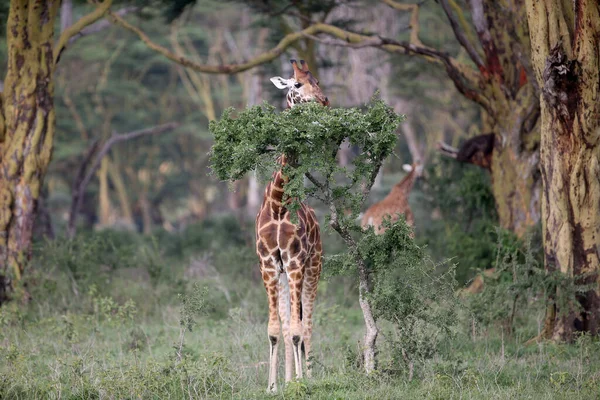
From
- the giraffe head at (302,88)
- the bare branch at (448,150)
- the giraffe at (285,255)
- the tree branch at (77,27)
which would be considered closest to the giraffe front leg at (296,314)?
the giraffe at (285,255)

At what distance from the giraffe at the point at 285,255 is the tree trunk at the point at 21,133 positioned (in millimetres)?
4529

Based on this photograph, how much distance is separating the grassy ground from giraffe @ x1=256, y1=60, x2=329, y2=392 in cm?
33

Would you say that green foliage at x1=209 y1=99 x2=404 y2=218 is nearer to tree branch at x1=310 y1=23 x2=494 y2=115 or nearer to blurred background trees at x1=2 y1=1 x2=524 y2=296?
tree branch at x1=310 y1=23 x2=494 y2=115

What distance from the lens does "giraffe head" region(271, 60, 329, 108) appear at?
23.3 feet

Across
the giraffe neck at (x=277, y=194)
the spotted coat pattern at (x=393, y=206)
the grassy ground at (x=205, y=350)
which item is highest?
the spotted coat pattern at (x=393, y=206)

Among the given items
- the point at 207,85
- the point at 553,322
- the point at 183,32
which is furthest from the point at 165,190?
the point at 553,322

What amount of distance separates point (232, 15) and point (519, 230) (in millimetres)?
22811

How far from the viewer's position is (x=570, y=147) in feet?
27.6

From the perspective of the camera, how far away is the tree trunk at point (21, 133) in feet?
35.0

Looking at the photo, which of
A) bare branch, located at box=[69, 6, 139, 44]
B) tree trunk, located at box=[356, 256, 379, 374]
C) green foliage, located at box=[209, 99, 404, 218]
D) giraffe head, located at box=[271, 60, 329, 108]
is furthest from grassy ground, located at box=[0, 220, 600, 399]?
bare branch, located at box=[69, 6, 139, 44]

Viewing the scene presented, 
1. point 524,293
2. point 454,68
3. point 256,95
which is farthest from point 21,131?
point 256,95

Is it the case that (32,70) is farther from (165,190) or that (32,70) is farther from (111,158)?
(165,190)

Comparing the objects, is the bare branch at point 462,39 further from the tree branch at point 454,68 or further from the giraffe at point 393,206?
the giraffe at point 393,206

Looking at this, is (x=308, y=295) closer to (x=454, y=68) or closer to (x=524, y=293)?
(x=524, y=293)
